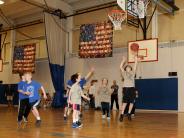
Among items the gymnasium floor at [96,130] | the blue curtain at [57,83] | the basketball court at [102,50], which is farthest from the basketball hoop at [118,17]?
the blue curtain at [57,83]

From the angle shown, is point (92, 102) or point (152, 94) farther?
point (92, 102)

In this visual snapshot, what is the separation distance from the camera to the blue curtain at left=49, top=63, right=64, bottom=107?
59.2ft

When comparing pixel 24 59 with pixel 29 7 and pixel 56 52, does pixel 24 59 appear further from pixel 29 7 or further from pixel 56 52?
pixel 29 7

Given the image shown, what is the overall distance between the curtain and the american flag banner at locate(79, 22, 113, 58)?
2.53 metres

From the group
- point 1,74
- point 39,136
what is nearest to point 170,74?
point 39,136

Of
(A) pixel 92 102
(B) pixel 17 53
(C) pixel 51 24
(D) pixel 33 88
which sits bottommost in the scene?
(A) pixel 92 102

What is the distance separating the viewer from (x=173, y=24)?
49.0 ft

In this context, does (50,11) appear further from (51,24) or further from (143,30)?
(143,30)

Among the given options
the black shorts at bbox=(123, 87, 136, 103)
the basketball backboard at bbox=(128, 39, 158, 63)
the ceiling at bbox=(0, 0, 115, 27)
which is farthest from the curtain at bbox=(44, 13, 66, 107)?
the black shorts at bbox=(123, 87, 136, 103)

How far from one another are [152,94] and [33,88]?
8996 mm

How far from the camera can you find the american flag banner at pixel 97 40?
15035mm

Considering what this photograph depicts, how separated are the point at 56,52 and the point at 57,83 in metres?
1.91

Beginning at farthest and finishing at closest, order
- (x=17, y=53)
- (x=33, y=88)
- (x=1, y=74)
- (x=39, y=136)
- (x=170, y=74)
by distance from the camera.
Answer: (x=1, y=74)
(x=17, y=53)
(x=170, y=74)
(x=33, y=88)
(x=39, y=136)

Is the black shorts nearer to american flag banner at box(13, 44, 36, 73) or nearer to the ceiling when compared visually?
the ceiling
